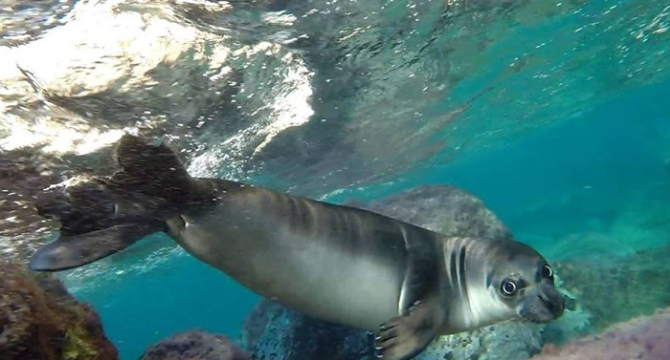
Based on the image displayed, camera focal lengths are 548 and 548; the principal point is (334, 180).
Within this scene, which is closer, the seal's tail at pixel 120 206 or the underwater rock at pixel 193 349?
the seal's tail at pixel 120 206

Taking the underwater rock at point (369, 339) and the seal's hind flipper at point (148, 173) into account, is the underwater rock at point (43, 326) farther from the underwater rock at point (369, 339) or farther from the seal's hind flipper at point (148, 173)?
the underwater rock at point (369, 339)

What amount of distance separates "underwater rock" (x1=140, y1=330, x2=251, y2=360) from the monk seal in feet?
6.07

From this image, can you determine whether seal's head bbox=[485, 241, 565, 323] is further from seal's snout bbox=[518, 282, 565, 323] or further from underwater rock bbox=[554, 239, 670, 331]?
underwater rock bbox=[554, 239, 670, 331]

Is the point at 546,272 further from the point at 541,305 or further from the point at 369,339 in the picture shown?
the point at 369,339

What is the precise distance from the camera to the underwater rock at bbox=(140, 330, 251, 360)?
6.25 metres

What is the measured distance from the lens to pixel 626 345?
615cm

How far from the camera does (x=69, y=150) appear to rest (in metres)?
9.73

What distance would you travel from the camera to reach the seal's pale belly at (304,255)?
4.79 meters

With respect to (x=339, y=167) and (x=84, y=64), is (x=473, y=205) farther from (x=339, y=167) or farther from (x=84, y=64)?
(x=339, y=167)

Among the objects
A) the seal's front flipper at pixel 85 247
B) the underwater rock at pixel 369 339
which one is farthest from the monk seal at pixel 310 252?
the underwater rock at pixel 369 339

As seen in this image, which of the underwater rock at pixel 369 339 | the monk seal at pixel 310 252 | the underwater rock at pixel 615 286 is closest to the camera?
the monk seal at pixel 310 252

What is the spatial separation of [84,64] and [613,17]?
1448 centimetres

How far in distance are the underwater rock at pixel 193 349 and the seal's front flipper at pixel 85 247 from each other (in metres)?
2.32

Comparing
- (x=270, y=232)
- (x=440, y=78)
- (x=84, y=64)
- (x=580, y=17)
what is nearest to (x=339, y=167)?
(x=440, y=78)
